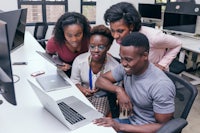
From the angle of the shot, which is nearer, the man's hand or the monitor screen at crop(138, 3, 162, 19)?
the man's hand

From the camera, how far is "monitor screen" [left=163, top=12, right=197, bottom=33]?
334 centimetres

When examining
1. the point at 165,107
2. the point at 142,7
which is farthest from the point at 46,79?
the point at 142,7

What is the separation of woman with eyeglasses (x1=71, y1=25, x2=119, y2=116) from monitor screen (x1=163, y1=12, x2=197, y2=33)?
203cm

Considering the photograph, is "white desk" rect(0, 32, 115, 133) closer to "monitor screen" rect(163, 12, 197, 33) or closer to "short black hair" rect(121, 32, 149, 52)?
"short black hair" rect(121, 32, 149, 52)

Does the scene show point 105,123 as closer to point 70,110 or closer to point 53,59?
point 70,110

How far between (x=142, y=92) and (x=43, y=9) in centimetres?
420

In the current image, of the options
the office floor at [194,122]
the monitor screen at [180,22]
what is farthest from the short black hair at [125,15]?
the monitor screen at [180,22]

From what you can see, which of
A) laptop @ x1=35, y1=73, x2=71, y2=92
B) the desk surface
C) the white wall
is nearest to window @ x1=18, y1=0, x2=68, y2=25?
the white wall

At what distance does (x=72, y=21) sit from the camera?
1851 mm

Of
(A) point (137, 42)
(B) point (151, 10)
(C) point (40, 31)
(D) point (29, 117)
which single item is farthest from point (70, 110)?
(B) point (151, 10)

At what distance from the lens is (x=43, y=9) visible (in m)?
5.01

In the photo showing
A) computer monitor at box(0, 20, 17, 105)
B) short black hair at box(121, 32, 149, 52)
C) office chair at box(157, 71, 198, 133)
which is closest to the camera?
computer monitor at box(0, 20, 17, 105)

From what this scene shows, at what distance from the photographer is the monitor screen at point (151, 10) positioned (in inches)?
173

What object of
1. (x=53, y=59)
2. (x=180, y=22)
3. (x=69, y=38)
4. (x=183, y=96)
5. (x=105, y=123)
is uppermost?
(x=180, y=22)
